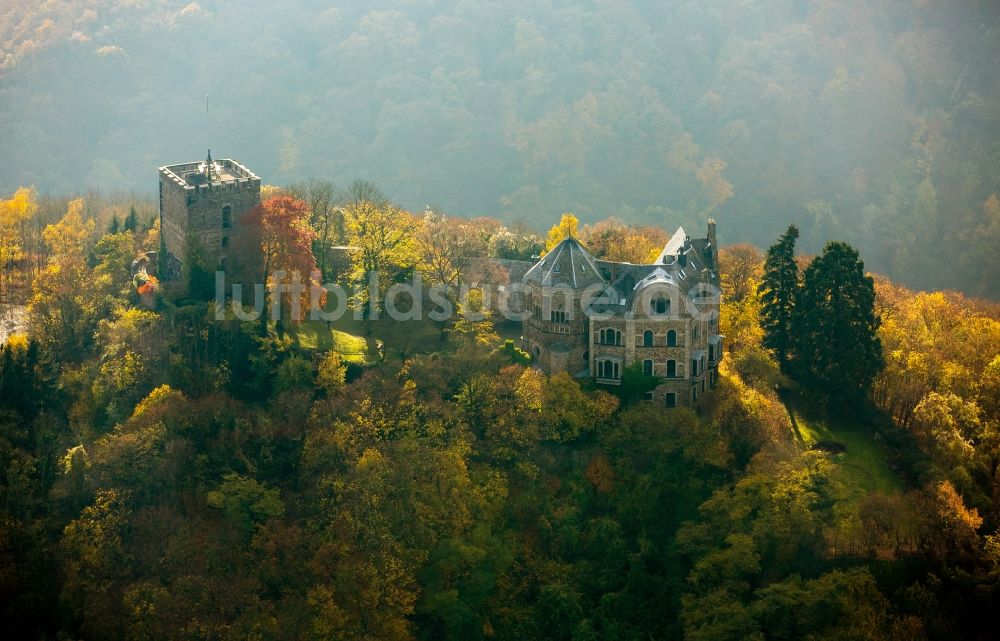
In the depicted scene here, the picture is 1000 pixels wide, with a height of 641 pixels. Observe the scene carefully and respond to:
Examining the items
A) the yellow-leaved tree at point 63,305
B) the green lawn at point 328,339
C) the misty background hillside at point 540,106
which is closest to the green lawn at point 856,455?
the green lawn at point 328,339

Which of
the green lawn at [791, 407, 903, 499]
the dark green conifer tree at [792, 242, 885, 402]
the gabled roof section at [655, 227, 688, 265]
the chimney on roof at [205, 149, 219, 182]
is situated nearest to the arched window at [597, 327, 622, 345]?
the gabled roof section at [655, 227, 688, 265]

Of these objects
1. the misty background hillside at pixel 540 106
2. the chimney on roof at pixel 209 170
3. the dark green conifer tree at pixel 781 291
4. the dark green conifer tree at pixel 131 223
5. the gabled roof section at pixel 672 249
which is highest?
the misty background hillside at pixel 540 106

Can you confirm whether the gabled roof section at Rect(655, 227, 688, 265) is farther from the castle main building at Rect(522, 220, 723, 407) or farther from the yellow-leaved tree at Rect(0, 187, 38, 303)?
the yellow-leaved tree at Rect(0, 187, 38, 303)

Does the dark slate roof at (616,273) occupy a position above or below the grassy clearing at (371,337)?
above

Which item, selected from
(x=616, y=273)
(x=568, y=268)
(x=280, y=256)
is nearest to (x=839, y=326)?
(x=616, y=273)

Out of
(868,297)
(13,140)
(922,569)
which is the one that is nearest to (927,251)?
(868,297)

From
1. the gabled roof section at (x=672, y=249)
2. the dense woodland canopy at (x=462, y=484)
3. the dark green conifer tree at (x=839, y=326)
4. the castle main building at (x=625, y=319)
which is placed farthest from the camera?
the gabled roof section at (x=672, y=249)

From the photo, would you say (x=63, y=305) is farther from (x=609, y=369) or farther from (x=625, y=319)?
(x=625, y=319)

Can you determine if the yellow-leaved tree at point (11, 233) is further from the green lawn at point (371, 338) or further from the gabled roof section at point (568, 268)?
the gabled roof section at point (568, 268)

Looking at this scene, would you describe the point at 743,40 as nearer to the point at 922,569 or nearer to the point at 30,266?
the point at 30,266
